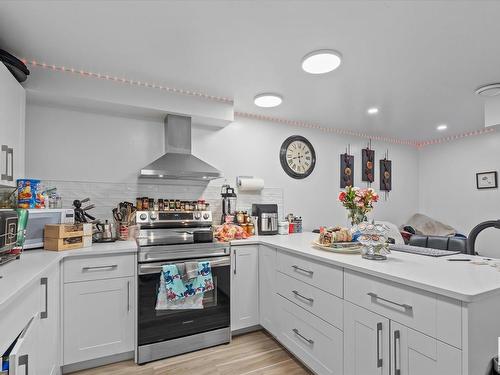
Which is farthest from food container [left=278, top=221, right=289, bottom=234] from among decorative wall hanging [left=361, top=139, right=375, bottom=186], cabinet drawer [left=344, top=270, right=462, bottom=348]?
decorative wall hanging [left=361, top=139, right=375, bottom=186]

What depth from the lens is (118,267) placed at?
2117 mm

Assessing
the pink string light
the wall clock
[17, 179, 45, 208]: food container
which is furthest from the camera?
the wall clock

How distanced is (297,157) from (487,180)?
2.78 m

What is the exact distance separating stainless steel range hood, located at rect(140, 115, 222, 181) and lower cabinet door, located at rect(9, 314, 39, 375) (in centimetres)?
→ 153

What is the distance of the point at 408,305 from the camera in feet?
4.31

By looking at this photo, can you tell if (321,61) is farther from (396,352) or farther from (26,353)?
(26,353)

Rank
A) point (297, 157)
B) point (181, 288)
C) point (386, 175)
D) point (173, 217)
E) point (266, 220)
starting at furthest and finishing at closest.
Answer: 1. point (386, 175)
2. point (297, 157)
3. point (266, 220)
4. point (173, 217)
5. point (181, 288)

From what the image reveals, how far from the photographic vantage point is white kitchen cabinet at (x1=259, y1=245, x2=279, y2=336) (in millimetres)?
2443

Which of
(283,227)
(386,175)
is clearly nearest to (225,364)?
(283,227)

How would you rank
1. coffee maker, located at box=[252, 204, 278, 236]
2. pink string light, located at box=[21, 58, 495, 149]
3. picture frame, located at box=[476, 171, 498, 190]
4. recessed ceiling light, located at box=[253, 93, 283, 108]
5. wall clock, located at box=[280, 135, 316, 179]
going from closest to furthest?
pink string light, located at box=[21, 58, 495, 149] → recessed ceiling light, located at box=[253, 93, 283, 108] → coffee maker, located at box=[252, 204, 278, 236] → wall clock, located at box=[280, 135, 316, 179] → picture frame, located at box=[476, 171, 498, 190]

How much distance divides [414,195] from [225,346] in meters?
4.19

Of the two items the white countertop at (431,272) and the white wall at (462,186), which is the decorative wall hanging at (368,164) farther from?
the white countertop at (431,272)

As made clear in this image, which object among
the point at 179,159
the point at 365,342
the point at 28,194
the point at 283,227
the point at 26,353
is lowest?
the point at 365,342

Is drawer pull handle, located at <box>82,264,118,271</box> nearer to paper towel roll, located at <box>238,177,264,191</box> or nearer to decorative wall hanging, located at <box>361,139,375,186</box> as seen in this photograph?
paper towel roll, located at <box>238,177,264,191</box>
